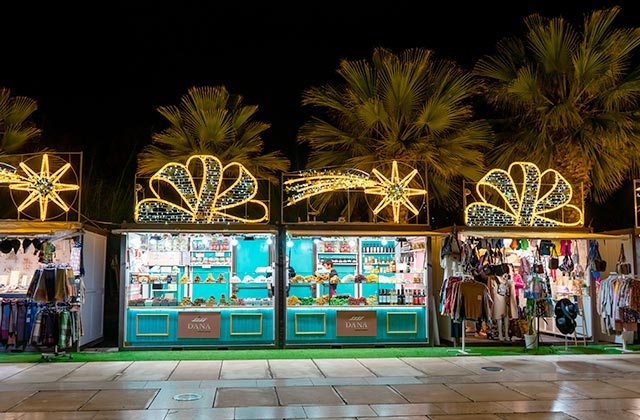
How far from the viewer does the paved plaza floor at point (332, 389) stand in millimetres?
7969

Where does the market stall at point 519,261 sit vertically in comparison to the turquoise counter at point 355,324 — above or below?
above

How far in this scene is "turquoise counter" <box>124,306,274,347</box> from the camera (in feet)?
44.0

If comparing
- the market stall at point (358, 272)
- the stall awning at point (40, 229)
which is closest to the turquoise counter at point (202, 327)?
the market stall at point (358, 272)

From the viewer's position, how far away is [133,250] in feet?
45.6

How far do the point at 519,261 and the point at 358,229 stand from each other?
4.25 metres

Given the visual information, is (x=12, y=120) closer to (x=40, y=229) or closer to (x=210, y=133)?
(x=40, y=229)

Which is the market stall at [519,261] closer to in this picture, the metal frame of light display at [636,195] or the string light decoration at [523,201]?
the string light decoration at [523,201]

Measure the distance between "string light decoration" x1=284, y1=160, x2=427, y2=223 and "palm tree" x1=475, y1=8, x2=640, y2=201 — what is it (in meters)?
3.13

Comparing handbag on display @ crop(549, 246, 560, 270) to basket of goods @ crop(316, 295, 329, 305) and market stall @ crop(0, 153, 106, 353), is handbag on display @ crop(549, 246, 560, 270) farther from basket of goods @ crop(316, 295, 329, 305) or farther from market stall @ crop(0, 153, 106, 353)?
market stall @ crop(0, 153, 106, 353)

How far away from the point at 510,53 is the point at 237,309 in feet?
28.5

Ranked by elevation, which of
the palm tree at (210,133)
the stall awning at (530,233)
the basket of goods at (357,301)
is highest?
the palm tree at (210,133)

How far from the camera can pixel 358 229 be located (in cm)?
1402

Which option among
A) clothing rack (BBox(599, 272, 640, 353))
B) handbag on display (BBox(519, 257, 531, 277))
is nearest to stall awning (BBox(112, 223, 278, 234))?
handbag on display (BBox(519, 257, 531, 277))

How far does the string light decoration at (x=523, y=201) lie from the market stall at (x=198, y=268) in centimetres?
480
